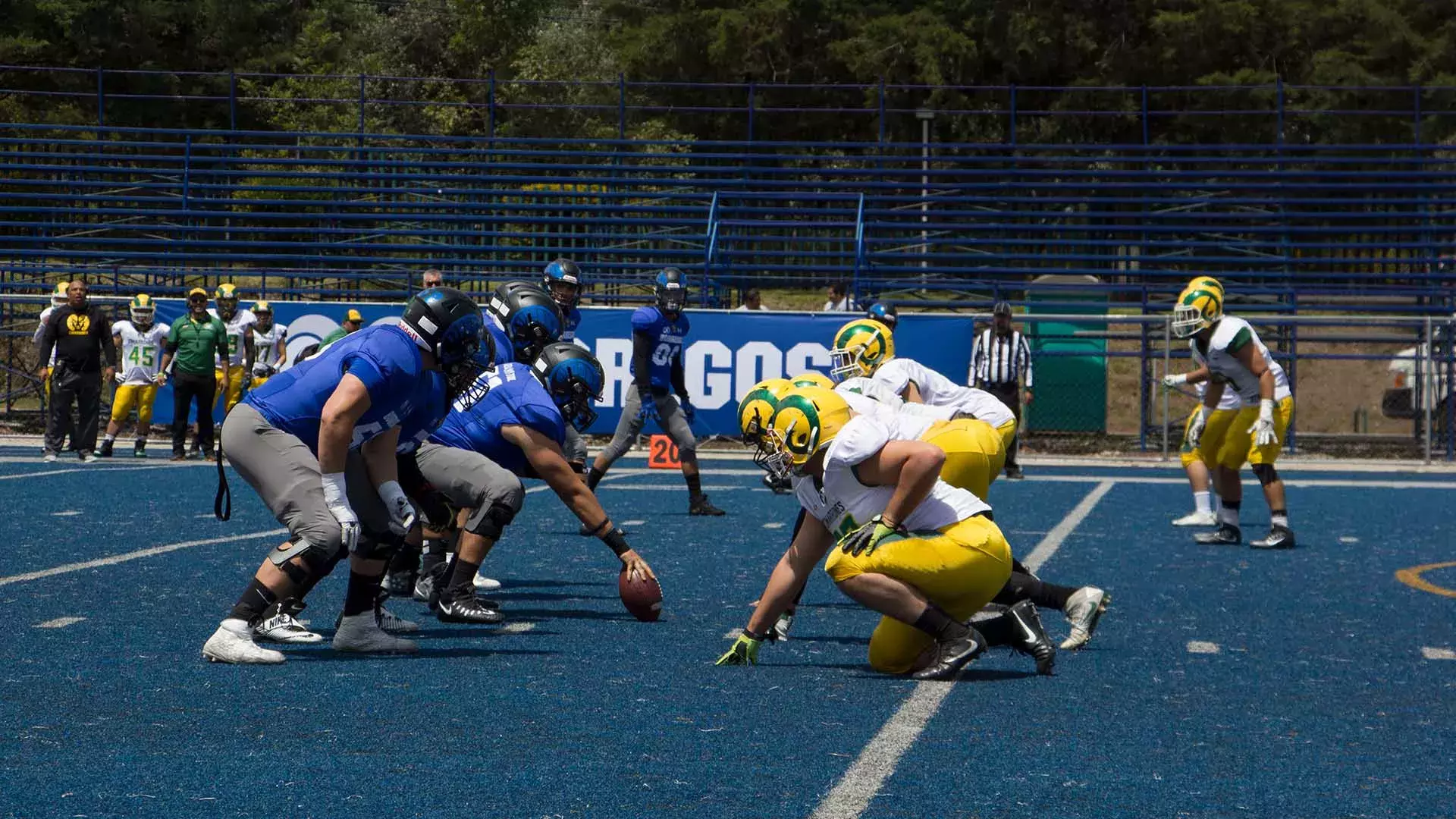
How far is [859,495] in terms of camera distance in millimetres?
6730

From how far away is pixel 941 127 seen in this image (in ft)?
130

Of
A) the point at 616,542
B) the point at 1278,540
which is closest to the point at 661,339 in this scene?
the point at 1278,540

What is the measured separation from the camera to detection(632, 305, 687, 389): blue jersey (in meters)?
13.7

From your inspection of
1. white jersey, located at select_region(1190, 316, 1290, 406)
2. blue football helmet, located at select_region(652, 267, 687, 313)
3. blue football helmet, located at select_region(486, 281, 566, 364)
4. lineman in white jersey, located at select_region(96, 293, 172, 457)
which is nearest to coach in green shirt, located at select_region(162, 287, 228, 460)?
lineman in white jersey, located at select_region(96, 293, 172, 457)

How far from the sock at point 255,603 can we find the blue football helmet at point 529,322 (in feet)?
7.80

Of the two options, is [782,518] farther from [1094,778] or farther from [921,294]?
[921,294]

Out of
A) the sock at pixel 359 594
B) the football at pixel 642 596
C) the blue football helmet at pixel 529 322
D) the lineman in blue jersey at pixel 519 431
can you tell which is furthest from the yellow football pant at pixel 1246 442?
the sock at pixel 359 594

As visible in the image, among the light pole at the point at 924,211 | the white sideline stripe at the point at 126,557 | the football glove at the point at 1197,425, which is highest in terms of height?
the light pole at the point at 924,211

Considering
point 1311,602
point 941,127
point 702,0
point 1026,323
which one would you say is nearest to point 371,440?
point 1311,602

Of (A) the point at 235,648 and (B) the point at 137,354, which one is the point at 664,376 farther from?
(B) the point at 137,354

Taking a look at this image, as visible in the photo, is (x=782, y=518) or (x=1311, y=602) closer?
(x=1311, y=602)

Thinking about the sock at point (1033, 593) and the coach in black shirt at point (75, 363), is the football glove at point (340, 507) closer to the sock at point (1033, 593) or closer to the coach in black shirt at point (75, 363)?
the sock at point (1033, 593)

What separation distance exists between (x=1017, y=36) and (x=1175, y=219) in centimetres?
1378

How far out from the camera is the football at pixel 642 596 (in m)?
7.84
